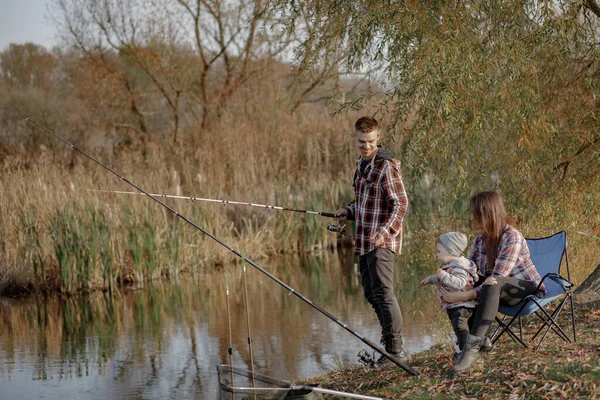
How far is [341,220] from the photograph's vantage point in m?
5.19

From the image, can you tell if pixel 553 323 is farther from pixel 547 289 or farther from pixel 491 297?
pixel 491 297

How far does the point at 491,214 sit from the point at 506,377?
86 centimetres

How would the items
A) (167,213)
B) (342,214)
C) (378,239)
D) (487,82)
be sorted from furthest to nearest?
Result: (167,213), (487,82), (342,214), (378,239)

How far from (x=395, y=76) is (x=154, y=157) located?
7.68 m

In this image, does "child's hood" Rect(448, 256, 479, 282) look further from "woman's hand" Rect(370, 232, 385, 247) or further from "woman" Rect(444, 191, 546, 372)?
"woman's hand" Rect(370, 232, 385, 247)

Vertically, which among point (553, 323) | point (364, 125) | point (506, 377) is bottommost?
point (506, 377)

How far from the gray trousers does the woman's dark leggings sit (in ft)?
1.89

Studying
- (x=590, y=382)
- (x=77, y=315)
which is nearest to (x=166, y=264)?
(x=77, y=315)

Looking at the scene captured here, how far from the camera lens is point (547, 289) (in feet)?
15.0


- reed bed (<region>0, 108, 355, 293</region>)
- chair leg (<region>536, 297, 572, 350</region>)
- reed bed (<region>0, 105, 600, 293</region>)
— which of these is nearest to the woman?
chair leg (<region>536, 297, 572, 350</region>)

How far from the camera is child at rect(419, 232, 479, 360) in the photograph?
4.23m

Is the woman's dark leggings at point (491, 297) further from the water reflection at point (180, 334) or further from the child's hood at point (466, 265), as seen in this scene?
the water reflection at point (180, 334)

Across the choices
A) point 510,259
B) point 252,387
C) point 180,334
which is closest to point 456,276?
point 510,259

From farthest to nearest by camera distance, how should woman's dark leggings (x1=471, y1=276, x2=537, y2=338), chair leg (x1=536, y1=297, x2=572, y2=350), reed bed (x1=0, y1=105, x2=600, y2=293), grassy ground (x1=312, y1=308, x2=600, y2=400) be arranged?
1. reed bed (x1=0, y1=105, x2=600, y2=293)
2. chair leg (x1=536, y1=297, x2=572, y2=350)
3. woman's dark leggings (x1=471, y1=276, x2=537, y2=338)
4. grassy ground (x1=312, y1=308, x2=600, y2=400)
